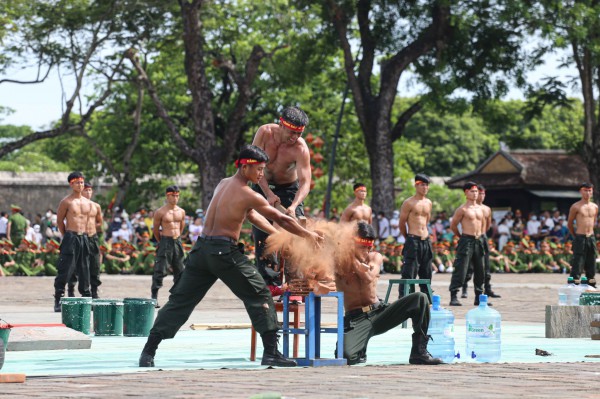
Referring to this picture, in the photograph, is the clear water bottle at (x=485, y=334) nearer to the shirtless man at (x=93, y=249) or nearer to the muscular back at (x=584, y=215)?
the shirtless man at (x=93, y=249)

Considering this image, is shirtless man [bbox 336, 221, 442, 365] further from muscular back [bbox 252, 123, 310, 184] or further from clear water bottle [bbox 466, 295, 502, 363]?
muscular back [bbox 252, 123, 310, 184]

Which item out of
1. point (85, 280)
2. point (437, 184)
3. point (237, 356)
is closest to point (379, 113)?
point (85, 280)

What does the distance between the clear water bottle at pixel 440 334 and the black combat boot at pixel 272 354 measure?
1500 millimetres

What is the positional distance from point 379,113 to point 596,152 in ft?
26.7

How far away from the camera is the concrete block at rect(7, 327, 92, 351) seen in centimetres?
1368

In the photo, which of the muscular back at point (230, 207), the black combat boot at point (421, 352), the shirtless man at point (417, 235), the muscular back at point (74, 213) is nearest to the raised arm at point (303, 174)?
the muscular back at point (230, 207)

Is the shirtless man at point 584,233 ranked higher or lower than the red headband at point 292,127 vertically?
lower

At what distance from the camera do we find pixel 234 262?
11.6 metres

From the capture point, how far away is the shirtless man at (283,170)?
12836 millimetres

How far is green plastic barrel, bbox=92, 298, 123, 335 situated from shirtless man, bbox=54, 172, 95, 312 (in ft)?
16.4

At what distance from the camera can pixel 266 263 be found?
12914 mm

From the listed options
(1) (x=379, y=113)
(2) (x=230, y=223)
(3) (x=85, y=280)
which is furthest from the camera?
(1) (x=379, y=113)

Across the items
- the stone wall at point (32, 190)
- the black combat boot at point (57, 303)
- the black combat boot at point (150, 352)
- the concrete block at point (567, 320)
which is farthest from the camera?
the stone wall at point (32, 190)

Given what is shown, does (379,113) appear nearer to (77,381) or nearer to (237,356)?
(237,356)
